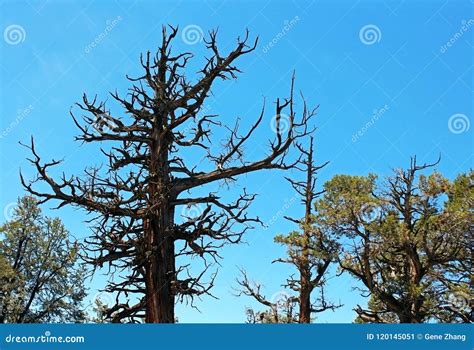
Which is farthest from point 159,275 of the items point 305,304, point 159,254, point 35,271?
point 35,271

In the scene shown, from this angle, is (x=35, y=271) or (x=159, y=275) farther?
(x=35, y=271)

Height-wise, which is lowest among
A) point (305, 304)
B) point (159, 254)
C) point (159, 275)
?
point (159, 275)

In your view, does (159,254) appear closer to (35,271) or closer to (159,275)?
(159,275)

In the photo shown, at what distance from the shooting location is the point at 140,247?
569 centimetres

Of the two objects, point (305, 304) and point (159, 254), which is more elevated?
point (305, 304)

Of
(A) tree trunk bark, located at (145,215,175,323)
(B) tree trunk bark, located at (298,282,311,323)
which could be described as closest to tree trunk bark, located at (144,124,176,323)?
(A) tree trunk bark, located at (145,215,175,323)

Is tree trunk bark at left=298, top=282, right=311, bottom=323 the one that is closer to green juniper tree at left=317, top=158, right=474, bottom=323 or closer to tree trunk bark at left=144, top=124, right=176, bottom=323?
green juniper tree at left=317, top=158, right=474, bottom=323

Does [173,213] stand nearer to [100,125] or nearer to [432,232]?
[100,125]

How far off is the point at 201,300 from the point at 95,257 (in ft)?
4.32

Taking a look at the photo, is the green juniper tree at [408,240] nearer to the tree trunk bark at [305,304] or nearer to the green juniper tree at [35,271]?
the tree trunk bark at [305,304]

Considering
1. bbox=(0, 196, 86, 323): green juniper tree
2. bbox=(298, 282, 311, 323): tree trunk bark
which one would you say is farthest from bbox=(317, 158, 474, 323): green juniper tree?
bbox=(0, 196, 86, 323): green juniper tree

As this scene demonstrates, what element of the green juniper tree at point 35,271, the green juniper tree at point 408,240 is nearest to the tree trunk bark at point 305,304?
the green juniper tree at point 408,240

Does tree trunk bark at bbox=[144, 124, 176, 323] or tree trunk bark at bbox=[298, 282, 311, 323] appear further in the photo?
tree trunk bark at bbox=[298, 282, 311, 323]

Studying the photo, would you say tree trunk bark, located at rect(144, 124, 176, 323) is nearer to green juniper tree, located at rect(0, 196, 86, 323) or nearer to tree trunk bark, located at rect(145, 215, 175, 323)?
tree trunk bark, located at rect(145, 215, 175, 323)
